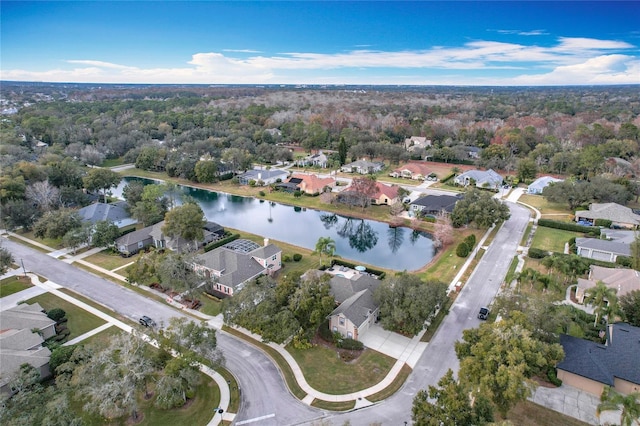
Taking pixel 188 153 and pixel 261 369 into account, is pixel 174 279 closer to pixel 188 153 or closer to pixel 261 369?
pixel 261 369

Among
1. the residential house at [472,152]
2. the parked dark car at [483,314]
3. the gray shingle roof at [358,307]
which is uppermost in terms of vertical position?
the residential house at [472,152]

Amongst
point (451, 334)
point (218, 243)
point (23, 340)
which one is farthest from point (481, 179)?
point (23, 340)

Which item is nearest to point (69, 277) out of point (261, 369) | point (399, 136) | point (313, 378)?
point (261, 369)

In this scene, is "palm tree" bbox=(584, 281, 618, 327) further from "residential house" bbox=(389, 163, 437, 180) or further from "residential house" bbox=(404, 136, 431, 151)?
"residential house" bbox=(404, 136, 431, 151)

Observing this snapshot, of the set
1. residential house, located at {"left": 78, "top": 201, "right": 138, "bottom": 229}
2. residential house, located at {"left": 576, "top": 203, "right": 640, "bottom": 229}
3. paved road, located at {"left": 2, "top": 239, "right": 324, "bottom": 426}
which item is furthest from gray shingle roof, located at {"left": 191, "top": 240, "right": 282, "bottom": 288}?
residential house, located at {"left": 576, "top": 203, "right": 640, "bottom": 229}

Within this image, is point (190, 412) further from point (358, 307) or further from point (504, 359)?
point (504, 359)

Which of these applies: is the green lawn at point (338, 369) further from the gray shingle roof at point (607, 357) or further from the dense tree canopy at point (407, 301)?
the gray shingle roof at point (607, 357)

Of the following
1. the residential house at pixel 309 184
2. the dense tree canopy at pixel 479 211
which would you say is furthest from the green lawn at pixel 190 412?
the residential house at pixel 309 184
